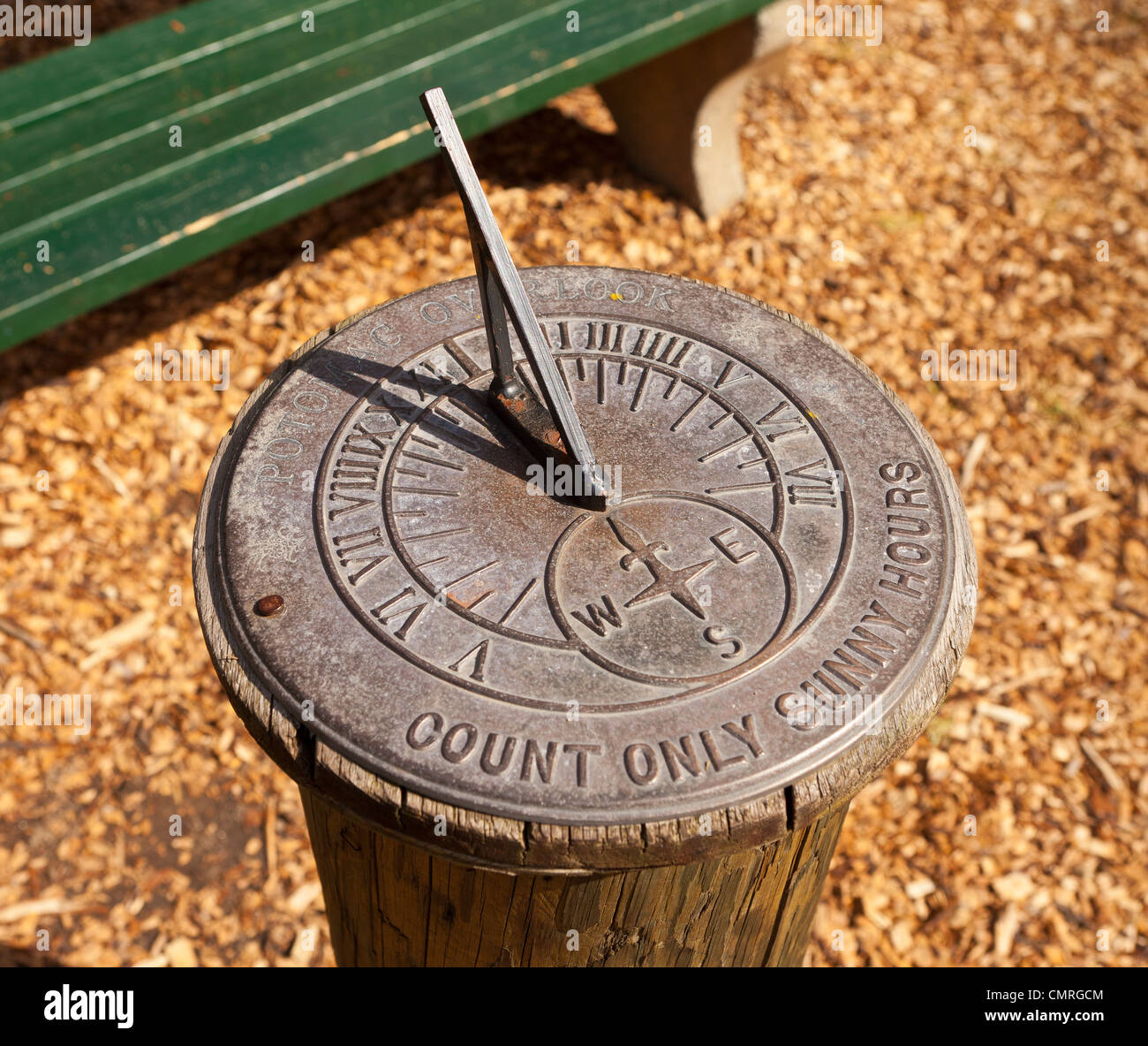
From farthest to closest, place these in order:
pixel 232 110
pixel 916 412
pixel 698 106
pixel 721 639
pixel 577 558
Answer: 1. pixel 698 106
2. pixel 916 412
3. pixel 232 110
4. pixel 577 558
5. pixel 721 639

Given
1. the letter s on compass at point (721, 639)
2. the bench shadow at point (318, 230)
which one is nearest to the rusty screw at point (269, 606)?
the letter s on compass at point (721, 639)

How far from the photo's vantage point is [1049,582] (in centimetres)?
372

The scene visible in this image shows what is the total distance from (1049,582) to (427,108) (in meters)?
2.71

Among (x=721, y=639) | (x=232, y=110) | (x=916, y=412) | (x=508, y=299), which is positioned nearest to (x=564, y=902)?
(x=721, y=639)

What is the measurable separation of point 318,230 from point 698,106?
154cm

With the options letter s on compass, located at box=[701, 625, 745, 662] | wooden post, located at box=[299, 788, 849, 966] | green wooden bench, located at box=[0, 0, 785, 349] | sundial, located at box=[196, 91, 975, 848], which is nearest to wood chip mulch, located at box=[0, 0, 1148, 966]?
green wooden bench, located at box=[0, 0, 785, 349]

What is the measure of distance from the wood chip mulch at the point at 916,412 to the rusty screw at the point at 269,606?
1540mm

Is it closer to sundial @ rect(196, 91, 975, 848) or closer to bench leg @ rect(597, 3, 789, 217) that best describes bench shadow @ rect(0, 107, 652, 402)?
bench leg @ rect(597, 3, 789, 217)

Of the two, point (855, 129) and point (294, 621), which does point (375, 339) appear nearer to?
point (294, 621)

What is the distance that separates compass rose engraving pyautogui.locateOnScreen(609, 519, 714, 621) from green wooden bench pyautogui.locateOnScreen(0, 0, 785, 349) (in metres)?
1.92

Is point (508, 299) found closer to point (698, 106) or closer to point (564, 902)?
point (564, 902)

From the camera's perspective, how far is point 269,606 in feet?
6.11
